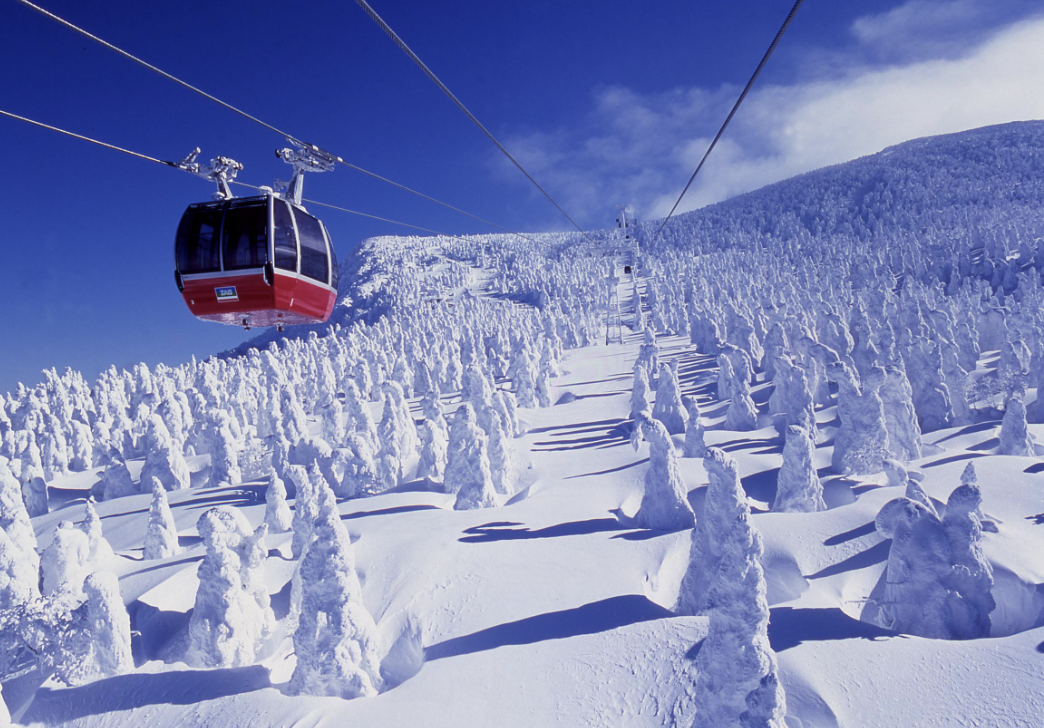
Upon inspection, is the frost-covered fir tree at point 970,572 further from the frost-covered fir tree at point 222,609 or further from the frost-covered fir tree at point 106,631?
the frost-covered fir tree at point 106,631

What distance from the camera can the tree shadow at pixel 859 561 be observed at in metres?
16.1

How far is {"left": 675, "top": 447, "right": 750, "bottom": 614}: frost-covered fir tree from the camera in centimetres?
1248

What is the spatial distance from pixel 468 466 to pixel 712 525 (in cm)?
1483

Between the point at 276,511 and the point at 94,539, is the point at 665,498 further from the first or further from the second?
the point at 94,539

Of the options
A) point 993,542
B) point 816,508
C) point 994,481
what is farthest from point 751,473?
point 993,542

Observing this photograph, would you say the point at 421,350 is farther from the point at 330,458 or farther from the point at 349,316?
the point at 349,316

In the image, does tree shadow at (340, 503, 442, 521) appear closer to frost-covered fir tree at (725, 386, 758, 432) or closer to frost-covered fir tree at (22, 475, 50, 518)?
frost-covered fir tree at (725, 386, 758, 432)

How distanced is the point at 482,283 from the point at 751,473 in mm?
147335

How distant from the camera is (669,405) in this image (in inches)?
1437

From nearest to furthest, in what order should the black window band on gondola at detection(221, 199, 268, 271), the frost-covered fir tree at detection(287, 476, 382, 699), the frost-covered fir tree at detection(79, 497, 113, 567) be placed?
the black window band on gondola at detection(221, 199, 268, 271) < the frost-covered fir tree at detection(287, 476, 382, 699) < the frost-covered fir tree at detection(79, 497, 113, 567)

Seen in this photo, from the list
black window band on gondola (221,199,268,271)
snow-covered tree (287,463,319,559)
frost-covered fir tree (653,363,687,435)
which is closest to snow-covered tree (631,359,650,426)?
frost-covered fir tree (653,363,687,435)

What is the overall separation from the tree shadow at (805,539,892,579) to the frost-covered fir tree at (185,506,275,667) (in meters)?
17.3

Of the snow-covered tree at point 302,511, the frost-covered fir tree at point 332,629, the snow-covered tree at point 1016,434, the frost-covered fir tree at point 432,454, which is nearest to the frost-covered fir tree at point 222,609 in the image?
the frost-covered fir tree at point 332,629

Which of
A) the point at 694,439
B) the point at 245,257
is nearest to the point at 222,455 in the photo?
the point at 694,439
